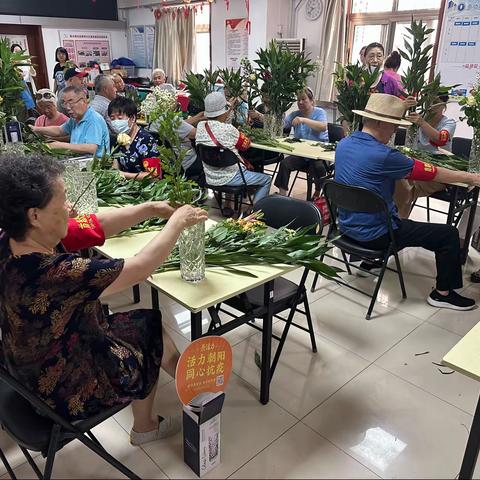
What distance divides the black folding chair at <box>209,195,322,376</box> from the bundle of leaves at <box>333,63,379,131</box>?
68.8 inches

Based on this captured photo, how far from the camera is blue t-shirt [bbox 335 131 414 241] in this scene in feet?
8.54

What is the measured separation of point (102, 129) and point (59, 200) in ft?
7.31

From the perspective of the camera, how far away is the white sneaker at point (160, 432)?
1865 mm

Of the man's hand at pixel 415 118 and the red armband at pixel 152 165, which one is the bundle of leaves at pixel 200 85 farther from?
the man's hand at pixel 415 118

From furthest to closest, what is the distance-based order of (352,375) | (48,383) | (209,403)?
(352,375)
(209,403)
(48,383)

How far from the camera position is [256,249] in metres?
1.86

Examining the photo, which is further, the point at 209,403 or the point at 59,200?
the point at 209,403

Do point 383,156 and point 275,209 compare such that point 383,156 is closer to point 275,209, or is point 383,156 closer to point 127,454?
point 275,209

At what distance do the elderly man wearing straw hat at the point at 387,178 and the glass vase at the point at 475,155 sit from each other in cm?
43

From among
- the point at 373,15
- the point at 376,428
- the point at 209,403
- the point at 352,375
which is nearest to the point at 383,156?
the point at 352,375

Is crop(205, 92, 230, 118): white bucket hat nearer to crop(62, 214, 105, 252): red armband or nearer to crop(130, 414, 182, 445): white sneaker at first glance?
crop(62, 214, 105, 252): red armband

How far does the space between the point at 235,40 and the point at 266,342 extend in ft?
23.3

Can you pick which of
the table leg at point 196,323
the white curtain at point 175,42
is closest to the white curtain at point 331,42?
the white curtain at point 175,42

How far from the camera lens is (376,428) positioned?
1.97m
